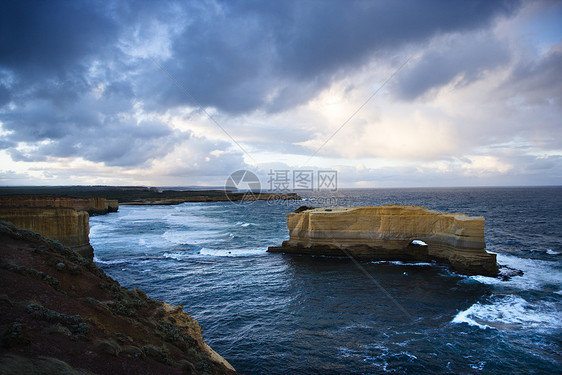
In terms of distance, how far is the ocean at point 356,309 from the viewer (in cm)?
1368

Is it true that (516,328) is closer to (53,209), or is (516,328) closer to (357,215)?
(357,215)

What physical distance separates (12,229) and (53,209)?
1412cm

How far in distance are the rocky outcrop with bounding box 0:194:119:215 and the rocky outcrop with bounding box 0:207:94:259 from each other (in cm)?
1123

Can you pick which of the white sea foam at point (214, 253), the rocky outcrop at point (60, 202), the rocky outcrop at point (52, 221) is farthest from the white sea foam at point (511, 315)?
the rocky outcrop at point (60, 202)

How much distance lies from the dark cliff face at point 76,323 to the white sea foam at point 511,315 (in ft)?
47.7

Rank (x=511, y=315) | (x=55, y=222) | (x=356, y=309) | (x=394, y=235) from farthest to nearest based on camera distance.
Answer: (x=394, y=235) → (x=55, y=222) → (x=356, y=309) → (x=511, y=315)

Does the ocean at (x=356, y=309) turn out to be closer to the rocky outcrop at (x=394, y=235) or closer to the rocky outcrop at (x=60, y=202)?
the rocky outcrop at (x=394, y=235)

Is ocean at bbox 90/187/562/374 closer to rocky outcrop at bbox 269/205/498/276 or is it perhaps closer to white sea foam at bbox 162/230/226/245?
rocky outcrop at bbox 269/205/498/276

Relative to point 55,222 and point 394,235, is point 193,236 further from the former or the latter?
point 394,235

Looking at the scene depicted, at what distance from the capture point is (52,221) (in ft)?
79.1

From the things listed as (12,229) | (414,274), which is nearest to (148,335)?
(12,229)

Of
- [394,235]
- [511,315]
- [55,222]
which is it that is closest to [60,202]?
[55,222]

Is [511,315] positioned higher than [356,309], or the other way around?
[511,315]

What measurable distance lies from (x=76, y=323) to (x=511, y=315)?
20921 millimetres
